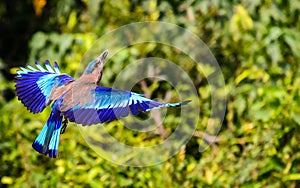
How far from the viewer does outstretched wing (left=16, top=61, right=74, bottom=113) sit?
1280mm

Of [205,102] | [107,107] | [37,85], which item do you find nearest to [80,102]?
[107,107]

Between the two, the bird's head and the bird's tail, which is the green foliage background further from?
the bird's head

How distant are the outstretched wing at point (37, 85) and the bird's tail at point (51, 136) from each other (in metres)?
0.04

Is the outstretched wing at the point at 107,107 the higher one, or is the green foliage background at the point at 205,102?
the green foliage background at the point at 205,102

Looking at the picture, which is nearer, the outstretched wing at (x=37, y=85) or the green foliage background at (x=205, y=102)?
the outstretched wing at (x=37, y=85)

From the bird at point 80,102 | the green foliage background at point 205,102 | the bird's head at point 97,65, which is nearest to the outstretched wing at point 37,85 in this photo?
the bird at point 80,102

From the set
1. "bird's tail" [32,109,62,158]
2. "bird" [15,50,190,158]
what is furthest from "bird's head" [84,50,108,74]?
"bird's tail" [32,109,62,158]

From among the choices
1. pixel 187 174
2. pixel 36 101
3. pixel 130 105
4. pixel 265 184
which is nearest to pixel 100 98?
pixel 130 105

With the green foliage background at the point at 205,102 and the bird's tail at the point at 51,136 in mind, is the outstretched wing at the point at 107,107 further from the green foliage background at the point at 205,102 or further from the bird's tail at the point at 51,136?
the green foliage background at the point at 205,102

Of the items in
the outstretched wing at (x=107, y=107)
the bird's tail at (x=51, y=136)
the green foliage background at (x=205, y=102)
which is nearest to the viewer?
the outstretched wing at (x=107, y=107)

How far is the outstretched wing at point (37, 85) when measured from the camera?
1.28 metres

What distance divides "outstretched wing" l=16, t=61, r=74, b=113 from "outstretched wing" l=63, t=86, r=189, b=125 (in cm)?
13

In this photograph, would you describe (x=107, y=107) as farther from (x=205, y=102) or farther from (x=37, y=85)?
(x=205, y=102)

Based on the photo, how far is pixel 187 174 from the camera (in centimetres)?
299
